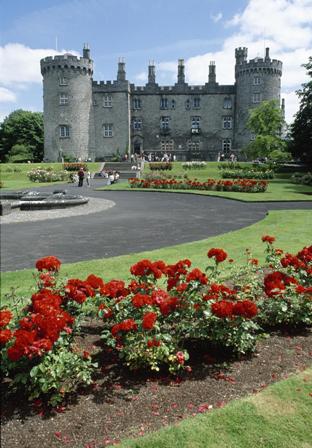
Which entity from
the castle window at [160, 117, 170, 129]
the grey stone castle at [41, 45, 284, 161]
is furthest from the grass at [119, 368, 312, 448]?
the castle window at [160, 117, 170, 129]

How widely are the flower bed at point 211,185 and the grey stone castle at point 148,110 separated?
30.1 metres

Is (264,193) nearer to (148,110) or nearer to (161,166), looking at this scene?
(161,166)

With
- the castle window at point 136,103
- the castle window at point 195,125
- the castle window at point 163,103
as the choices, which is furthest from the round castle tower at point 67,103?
the castle window at point 195,125

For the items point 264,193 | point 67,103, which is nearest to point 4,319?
point 264,193

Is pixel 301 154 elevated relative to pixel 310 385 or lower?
elevated

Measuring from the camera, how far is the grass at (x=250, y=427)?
3432 mm

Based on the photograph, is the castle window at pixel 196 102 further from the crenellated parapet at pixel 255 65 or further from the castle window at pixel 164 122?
the crenellated parapet at pixel 255 65

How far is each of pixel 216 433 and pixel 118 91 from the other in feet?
209

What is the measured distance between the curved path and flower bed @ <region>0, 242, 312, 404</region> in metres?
4.94

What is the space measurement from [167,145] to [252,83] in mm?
16464

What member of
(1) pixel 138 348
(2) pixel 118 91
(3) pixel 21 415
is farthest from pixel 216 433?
(2) pixel 118 91

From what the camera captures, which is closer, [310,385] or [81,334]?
[310,385]

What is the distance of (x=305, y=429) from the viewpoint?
3.62 metres

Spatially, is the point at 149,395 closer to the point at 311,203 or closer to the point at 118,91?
the point at 311,203
